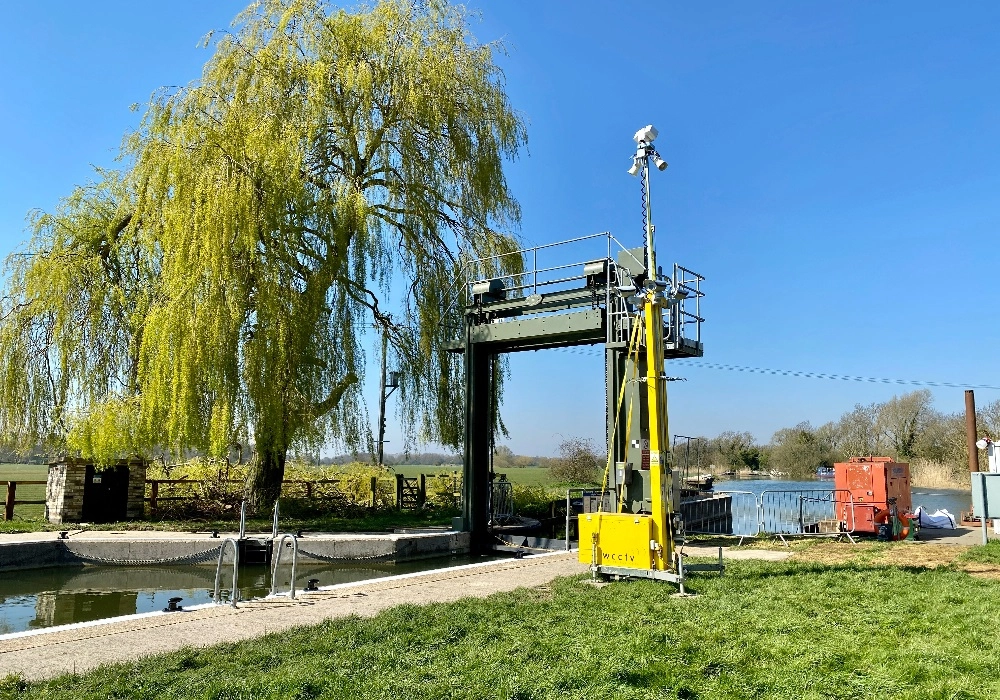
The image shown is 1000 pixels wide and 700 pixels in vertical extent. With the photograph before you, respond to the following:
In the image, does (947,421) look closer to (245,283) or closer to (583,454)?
(583,454)

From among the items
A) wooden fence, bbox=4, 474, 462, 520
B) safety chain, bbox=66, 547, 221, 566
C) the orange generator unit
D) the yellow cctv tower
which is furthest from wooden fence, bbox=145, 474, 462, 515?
the yellow cctv tower

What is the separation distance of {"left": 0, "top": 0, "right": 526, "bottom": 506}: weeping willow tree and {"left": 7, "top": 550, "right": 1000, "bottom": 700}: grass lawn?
37.3 feet

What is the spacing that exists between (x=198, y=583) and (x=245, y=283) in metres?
7.68

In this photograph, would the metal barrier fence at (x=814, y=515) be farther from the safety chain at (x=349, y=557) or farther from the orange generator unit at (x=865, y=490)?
the safety chain at (x=349, y=557)

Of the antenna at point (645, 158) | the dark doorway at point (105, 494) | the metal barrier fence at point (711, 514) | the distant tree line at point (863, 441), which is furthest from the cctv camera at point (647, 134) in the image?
the distant tree line at point (863, 441)

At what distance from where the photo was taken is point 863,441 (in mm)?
63781

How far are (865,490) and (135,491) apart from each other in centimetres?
1899

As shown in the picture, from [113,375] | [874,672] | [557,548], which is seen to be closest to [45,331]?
[113,375]

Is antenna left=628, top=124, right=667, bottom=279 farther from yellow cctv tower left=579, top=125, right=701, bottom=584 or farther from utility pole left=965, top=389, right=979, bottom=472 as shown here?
utility pole left=965, top=389, right=979, bottom=472

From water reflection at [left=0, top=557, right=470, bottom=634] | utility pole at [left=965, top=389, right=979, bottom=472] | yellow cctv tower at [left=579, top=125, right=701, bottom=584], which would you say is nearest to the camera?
yellow cctv tower at [left=579, top=125, right=701, bottom=584]

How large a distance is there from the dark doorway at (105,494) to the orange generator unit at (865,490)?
1854 cm

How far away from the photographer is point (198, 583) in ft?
47.2

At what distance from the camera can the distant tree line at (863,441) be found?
53600mm

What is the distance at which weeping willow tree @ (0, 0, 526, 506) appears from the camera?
18344mm
